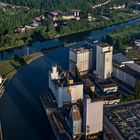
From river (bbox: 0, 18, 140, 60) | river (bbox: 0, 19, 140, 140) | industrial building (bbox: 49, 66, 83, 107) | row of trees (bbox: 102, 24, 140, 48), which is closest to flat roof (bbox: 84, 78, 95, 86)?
industrial building (bbox: 49, 66, 83, 107)

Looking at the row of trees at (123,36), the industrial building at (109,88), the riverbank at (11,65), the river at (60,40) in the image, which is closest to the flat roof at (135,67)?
the industrial building at (109,88)

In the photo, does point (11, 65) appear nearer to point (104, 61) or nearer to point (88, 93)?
point (104, 61)

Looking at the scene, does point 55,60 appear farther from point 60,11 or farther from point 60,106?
point 60,11

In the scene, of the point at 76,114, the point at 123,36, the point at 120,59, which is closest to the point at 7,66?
the point at 120,59

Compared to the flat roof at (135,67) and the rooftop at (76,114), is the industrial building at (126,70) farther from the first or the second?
the rooftop at (76,114)

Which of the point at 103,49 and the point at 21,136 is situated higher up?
the point at 103,49

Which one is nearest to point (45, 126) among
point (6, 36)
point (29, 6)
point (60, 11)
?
point (6, 36)
